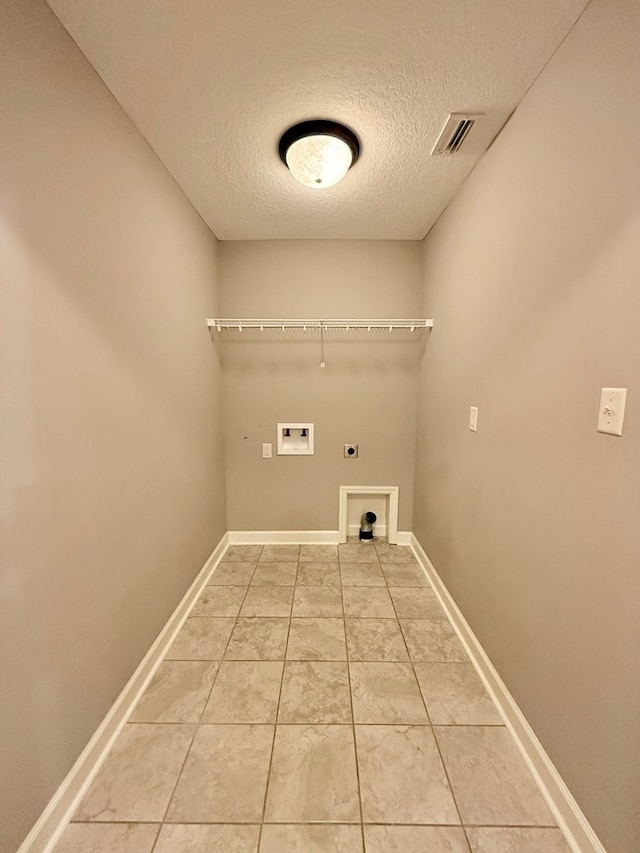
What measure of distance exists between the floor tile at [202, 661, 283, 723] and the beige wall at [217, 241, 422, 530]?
122cm

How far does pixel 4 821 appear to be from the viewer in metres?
0.80

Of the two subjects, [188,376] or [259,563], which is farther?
[259,563]

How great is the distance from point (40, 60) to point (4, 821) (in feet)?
6.70

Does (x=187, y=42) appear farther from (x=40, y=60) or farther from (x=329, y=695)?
(x=329, y=695)

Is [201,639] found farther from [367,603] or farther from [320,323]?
[320,323]

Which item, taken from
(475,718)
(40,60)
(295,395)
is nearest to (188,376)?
(295,395)

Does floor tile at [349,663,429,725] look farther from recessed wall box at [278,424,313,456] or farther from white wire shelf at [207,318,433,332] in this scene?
white wire shelf at [207,318,433,332]

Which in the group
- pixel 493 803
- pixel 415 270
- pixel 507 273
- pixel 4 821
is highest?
pixel 415 270

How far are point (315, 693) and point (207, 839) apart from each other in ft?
1.79

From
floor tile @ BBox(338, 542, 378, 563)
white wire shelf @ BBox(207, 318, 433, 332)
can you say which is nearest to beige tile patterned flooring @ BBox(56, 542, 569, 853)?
floor tile @ BBox(338, 542, 378, 563)

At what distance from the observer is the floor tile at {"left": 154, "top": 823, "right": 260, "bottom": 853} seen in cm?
90

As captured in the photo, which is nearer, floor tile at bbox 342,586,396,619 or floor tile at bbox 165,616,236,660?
floor tile at bbox 165,616,236,660

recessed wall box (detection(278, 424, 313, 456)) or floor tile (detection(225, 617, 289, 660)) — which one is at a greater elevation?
recessed wall box (detection(278, 424, 313, 456))

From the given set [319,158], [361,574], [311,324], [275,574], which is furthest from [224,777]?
[319,158]
